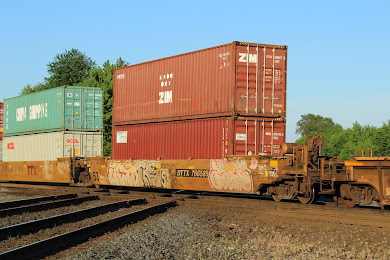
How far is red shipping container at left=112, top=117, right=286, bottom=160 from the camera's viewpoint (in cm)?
1427

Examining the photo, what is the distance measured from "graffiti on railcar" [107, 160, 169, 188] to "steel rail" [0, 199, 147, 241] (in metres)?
3.23

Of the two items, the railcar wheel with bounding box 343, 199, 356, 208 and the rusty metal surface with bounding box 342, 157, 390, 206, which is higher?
the rusty metal surface with bounding box 342, 157, 390, 206

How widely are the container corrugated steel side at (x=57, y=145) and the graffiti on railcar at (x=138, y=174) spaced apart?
10.5 ft

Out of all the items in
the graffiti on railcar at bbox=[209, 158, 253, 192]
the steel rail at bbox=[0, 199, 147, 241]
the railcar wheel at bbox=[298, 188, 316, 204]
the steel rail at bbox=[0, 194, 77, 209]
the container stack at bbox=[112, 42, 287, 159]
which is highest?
the container stack at bbox=[112, 42, 287, 159]

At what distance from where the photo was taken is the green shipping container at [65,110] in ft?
67.9

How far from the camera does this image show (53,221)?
8883 millimetres

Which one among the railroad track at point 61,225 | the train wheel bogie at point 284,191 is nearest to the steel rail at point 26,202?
the railroad track at point 61,225

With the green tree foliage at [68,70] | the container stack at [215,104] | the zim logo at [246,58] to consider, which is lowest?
the container stack at [215,104]

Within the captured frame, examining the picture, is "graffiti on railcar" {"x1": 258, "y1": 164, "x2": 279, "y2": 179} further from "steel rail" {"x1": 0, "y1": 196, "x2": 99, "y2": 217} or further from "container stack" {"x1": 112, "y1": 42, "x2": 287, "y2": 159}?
"steel rail" {"x1": 0, "y1": 196, "x2": 99, "y2": 217}

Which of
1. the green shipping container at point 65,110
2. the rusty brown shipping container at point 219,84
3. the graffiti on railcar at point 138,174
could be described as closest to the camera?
the rusty brown shipping container at point 219,84

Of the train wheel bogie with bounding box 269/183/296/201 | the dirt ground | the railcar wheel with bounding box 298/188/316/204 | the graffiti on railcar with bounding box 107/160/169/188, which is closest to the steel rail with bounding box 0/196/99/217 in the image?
the graffiti on railcar with bounding box 107/160/169/188

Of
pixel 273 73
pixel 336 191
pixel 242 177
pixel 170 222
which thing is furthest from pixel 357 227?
pixel 273 73

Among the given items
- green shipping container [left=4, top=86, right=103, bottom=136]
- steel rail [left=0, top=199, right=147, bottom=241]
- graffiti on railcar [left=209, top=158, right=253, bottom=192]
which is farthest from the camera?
A: green shipping container [left=4, top=86, right=103, bottom=136]

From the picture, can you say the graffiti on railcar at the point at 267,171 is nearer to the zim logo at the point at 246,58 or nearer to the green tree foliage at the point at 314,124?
the zim logo at the point at 246,58
